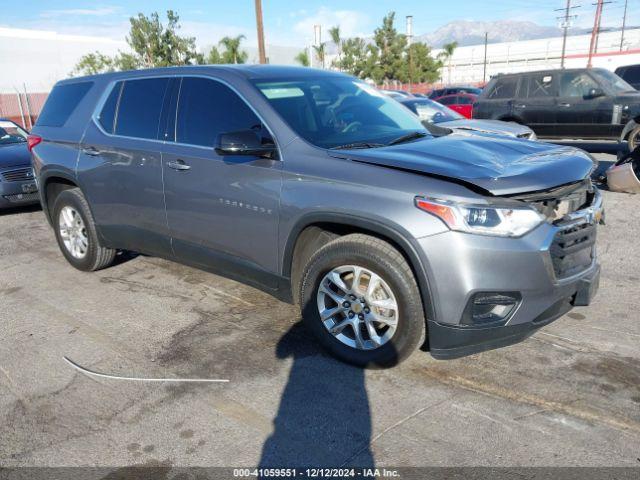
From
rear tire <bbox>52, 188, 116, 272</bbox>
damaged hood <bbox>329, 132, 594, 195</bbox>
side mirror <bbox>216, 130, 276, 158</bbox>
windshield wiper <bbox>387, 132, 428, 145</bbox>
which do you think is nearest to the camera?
damaged hood <bbox>329, 132, 594, 195</bbox>

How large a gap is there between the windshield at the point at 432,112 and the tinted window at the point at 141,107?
21.0 ft

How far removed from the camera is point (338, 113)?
158 inches

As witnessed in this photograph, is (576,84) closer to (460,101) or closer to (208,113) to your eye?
(208,113)

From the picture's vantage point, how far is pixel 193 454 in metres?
2.68

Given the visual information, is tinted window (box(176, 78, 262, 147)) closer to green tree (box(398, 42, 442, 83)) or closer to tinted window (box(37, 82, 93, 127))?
tinted window (box(37, 82, 93, 127))

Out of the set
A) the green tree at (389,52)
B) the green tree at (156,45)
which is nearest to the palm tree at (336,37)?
the green tree at (389,52)

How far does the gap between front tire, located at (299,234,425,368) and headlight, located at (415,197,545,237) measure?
14.5 inches

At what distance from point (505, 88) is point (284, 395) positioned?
11396 millimetres

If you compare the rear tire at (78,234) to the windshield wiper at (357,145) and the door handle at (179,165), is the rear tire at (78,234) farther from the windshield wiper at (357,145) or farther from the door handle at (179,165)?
the windshield wiper at (357,145)

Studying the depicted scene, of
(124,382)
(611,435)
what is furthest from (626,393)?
(124,382)

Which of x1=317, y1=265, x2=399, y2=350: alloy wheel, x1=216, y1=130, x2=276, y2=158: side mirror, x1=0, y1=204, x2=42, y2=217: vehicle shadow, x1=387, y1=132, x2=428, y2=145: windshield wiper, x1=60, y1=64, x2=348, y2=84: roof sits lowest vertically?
x1=0, y1=204, x2=42, y2=217: vehicle shadow

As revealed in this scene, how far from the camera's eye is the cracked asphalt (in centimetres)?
266

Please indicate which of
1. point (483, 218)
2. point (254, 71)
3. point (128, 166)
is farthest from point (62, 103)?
point (483, 218)

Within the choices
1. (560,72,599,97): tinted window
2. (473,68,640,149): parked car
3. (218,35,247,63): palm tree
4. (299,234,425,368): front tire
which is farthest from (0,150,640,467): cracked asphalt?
(218,35,247,63): palm tree
